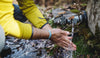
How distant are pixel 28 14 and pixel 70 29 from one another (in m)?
1.05

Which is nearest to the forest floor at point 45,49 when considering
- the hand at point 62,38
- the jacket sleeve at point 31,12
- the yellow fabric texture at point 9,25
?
the hand at point 62,38

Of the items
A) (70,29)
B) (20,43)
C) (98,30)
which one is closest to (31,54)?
(20,43)

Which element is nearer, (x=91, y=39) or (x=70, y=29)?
(x=91, y=39)

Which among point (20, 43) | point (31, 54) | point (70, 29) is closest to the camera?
point (31, 54)

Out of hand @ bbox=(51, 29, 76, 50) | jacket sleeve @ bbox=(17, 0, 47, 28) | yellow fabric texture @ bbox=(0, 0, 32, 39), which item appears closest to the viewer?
yellow fabric texture @ bbox=(0, 0, 32, 39)

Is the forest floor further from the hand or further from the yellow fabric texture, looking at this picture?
the yellow fabric texture

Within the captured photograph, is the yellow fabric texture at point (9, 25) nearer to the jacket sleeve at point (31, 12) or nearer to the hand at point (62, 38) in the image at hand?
the hand at point (62, 38)

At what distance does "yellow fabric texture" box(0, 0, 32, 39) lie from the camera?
6.09ft

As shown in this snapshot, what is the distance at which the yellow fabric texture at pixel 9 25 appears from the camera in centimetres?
186

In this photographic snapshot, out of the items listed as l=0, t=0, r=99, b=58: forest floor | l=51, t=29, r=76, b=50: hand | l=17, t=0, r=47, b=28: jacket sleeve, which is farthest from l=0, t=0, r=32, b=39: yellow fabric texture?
l=0, t=0, r=99, b=58: forest floor

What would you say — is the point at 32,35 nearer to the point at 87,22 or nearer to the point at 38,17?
the point at 38,17

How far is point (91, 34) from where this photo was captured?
2686 mm

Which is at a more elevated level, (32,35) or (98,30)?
(32,35)

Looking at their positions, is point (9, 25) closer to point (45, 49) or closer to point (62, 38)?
point (62, 38)
